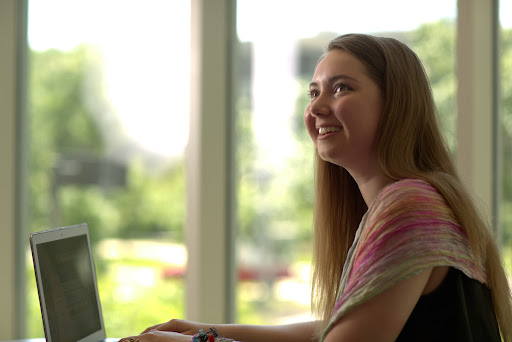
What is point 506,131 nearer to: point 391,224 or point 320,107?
point 320,107

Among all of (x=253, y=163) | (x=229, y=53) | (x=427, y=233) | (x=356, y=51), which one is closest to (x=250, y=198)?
(x=253, y=163)

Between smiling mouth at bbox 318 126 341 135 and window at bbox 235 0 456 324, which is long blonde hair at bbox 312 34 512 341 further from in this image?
window at bbox 235 0 456 324

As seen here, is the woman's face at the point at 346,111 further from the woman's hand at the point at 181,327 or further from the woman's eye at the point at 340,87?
the woman's hand at the point at 181,327

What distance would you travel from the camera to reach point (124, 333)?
2822mm

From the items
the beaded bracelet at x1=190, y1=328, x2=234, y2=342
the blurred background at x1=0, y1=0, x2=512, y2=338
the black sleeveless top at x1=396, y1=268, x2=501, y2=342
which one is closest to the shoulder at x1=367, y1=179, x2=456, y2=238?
the black sleeveless top at x1=396, y1=268, x2=501, y2=342

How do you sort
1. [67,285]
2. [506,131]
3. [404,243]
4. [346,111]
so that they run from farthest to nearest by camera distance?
[506,131], [67,285], [346,111], [404,243]

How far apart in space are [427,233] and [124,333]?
6.85ft

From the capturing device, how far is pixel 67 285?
1.38 meters

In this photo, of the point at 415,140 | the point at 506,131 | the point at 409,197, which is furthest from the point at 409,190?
the point at 506,131

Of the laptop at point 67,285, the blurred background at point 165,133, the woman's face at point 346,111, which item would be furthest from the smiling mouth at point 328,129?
the blurred background at point 165,133

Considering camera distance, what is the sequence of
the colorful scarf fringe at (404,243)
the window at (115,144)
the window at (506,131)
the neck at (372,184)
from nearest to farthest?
the colorful scarf fringe at (404,243) → the neck at (372,184) → the window at (506,131) → the window at (115,144)

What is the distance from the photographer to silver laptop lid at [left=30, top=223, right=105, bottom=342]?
4.25 feet

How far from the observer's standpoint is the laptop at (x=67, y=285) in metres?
1.29

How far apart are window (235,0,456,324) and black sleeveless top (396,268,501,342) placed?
5.17ft
